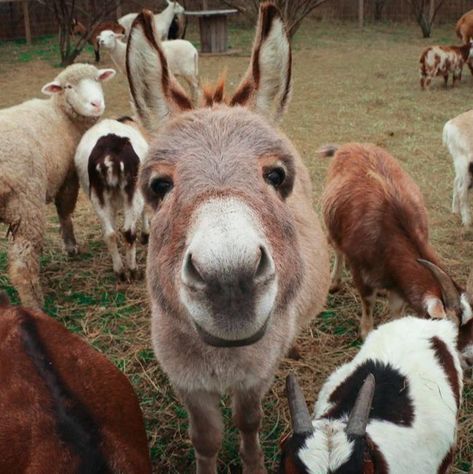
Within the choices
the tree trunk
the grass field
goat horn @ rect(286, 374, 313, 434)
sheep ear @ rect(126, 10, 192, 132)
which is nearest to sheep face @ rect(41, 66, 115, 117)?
the grass field

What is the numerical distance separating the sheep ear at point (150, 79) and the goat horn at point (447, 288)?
208cm

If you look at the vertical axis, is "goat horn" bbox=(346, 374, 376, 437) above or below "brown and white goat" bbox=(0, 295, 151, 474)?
above

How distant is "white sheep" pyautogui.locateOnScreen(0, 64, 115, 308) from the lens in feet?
15.6

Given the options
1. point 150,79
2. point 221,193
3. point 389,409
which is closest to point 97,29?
point 150,79

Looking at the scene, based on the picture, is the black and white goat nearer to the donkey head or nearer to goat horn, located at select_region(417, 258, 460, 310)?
goat horn, located at select_region(417, 258, 460, 310)

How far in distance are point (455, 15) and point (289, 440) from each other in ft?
90.9

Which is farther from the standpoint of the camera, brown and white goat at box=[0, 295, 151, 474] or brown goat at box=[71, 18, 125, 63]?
brown goat at box=[71, 18, 125, 63]

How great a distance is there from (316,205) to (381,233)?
2846 millimetres

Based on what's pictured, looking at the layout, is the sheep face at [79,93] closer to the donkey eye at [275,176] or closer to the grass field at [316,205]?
the grass field at [316,205]

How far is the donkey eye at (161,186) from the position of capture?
2.33 metres

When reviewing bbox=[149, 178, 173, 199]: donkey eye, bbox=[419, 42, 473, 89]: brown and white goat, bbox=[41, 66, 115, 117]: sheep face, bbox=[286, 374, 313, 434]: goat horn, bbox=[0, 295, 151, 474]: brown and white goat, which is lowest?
bbox=[0, 295, 151, 474]: brown and white goat

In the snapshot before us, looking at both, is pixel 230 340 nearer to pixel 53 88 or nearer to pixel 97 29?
pixel 53 88

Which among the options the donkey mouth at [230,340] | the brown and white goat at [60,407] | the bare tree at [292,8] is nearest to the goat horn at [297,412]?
the donkey mouth at [230,340]

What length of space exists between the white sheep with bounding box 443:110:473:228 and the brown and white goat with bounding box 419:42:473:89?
7.51m
